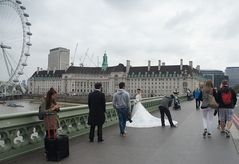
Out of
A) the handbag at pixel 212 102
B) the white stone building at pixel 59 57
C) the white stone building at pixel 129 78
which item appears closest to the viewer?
the handbag at pixel 212 102

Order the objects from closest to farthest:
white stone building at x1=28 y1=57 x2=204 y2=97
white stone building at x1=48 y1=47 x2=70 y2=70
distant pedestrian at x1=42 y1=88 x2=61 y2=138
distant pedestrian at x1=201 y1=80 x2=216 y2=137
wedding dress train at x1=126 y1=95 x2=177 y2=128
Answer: distant pedestrian at x1=42 y1=88 x2=61 y2=138
distant pedestrian at x1=201 y1=80 x2=216 y2=137
wedding dress train at x1=126 y1=95 x2=177 y2=128
white stone building at x1=48 y1=47 x2=70 y2=70
white stone building at x1=28 y1=57 x2=204 y2=97

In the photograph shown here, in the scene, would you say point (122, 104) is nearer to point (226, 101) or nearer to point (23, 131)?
point (226, 101)

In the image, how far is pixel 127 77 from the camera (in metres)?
176

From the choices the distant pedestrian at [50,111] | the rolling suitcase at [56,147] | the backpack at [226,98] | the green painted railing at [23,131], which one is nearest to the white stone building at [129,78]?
the backpack at [226,98]

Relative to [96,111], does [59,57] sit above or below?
above

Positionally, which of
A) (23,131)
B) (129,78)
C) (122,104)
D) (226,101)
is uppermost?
(129,78)

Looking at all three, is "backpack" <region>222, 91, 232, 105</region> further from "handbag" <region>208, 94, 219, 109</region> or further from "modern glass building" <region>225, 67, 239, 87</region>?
"modern glass building" <region>225, 67, 239, 87</region>

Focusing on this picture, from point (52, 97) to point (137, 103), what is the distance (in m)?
9.74

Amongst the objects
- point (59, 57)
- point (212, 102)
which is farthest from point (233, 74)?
point (212, 102)

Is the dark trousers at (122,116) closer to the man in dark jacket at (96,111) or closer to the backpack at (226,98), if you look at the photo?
the man in dark jacket at (96,111)

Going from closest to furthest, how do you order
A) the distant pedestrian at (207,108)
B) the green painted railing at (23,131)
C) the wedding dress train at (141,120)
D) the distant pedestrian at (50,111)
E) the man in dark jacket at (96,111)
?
the green painted railing at (23,131) < the distant pedestrian at (50,111) < the man in dark jacket at (96,111) < the distant pedestrian at (207,108) < the wedding dress train at (141,120)

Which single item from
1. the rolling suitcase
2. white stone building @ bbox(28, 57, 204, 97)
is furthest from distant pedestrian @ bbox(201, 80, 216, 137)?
white stone building @ bbox(28, 57, 204, 97)

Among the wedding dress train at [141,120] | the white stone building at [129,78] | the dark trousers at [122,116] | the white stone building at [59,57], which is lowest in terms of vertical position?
the wedding dress train at [141,120]

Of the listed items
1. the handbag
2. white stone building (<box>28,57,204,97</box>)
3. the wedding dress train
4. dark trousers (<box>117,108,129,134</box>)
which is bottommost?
the wedding dress train
